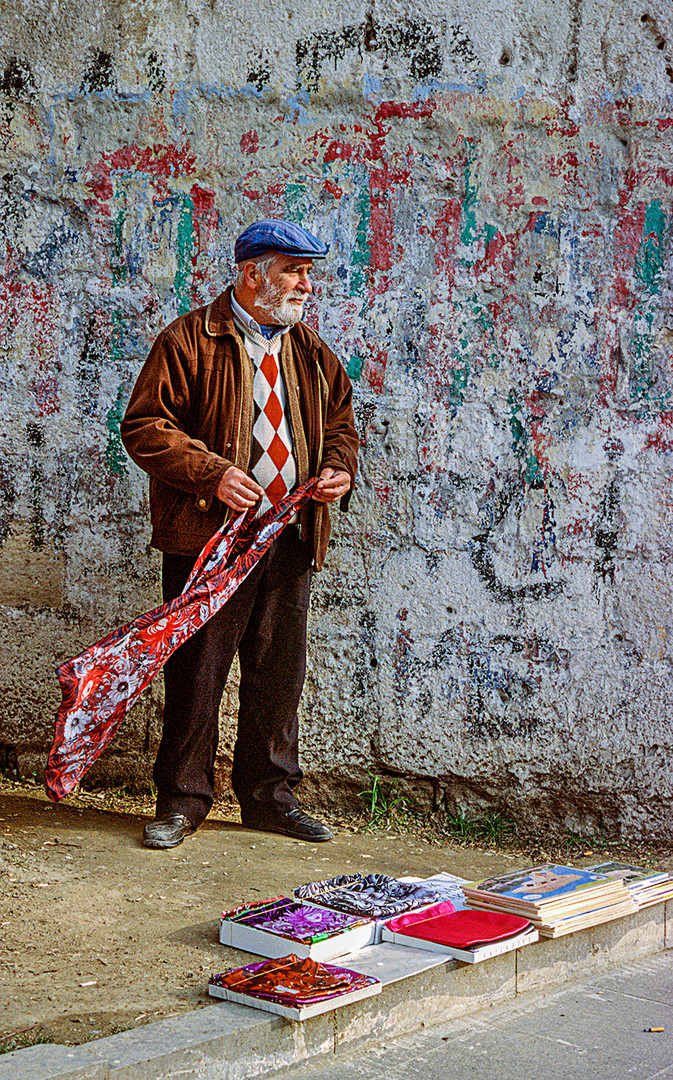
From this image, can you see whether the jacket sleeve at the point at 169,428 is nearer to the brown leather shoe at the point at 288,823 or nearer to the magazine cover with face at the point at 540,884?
the brown leather shoe at the point at 288,823

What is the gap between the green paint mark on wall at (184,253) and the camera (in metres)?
4.67

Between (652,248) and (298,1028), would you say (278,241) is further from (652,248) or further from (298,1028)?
(298,1028)

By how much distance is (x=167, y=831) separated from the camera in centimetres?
403

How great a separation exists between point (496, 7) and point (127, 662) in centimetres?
289

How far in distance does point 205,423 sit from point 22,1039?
84.9 inches

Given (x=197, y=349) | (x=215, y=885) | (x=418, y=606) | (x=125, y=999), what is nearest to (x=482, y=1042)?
(x=125, y=999)

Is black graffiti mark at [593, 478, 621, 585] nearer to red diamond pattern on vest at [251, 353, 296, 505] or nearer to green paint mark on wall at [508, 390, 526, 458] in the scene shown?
green paint mark on wall at [508, 390, 526, 458]

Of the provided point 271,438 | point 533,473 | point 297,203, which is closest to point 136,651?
point 271,438

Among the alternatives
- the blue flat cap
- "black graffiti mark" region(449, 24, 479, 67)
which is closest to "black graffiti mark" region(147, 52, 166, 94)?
the blue flat cap

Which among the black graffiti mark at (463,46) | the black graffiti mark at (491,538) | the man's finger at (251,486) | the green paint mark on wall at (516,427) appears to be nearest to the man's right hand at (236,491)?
the man's finger at (251,486)

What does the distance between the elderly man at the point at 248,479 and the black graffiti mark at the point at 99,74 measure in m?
1.21

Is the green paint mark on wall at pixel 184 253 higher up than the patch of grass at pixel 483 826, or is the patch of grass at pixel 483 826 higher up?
the green paint mark on wall at pixel 184 253

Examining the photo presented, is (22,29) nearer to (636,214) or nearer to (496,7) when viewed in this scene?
(496,7)

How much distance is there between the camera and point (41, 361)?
4.74 metres
